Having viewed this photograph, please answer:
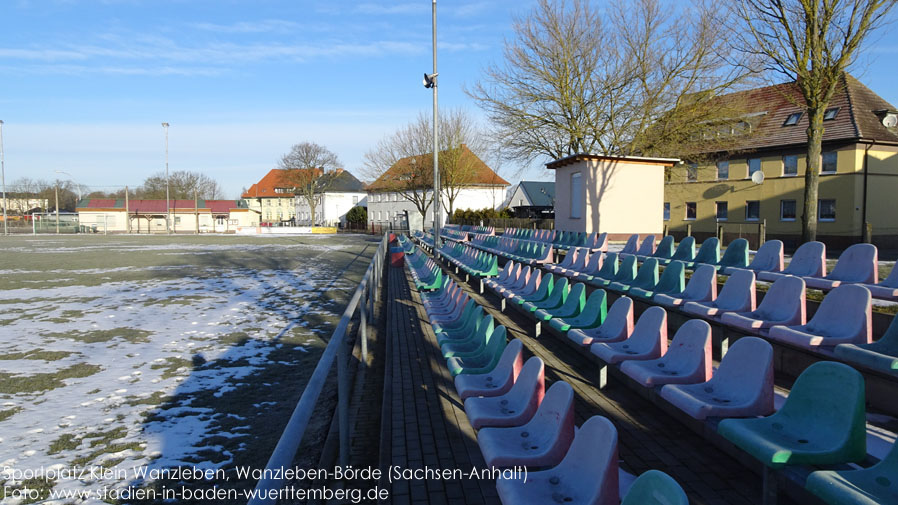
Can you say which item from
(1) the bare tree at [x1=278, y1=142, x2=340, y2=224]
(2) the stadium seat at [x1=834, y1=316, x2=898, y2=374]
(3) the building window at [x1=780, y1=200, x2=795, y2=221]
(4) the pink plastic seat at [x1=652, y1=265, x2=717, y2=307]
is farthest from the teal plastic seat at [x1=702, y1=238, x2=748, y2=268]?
(1) the bare tree at [x1=278, y1=142, x2=340, y2=224]

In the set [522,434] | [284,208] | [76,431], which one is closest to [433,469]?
[522,434]

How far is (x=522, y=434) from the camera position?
3.12m

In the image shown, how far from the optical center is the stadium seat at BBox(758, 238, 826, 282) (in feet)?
20.4

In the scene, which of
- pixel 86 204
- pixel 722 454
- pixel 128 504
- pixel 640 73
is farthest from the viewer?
pixel 86 204

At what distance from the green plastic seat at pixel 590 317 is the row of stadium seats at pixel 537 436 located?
105 centimetres

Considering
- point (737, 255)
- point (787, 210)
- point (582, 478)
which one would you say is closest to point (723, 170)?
point (787, 210)

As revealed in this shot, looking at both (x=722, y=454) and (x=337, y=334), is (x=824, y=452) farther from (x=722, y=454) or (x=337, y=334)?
(x=337, y=334)

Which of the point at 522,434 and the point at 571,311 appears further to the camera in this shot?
the point at 571,311

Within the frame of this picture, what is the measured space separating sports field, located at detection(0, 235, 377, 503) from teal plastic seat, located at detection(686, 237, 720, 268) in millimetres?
6150

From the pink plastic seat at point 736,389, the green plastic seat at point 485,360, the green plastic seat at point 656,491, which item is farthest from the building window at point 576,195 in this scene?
the green plastic seat at point 656,491

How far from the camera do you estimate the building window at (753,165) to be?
30.2 m

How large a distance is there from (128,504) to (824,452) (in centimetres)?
436

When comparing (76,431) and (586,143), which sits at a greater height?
(586,143)

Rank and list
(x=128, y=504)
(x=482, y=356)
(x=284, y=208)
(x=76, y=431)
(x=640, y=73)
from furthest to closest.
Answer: (x=284, y=208)
(x=640, y=73)
(x=76, y=431)
(x=482, y=356)
(x=128, y=504)
